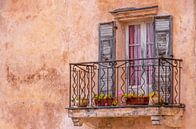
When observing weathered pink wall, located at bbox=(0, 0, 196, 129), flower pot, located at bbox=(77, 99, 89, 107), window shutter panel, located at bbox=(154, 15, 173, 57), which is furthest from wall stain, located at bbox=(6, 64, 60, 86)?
window shutter panel, located at bbox=(154, 15, 173, 57)

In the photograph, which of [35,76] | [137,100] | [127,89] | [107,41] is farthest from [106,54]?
[35,76]

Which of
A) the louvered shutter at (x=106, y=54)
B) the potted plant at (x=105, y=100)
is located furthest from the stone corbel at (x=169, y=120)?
the louvered shutter at (x=106, y=54)

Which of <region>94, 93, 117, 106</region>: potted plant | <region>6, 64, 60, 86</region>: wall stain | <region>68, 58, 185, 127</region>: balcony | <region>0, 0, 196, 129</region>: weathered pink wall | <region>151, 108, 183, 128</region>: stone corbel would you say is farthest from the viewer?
<region>6, 64, 60, 86</region>: wall stain

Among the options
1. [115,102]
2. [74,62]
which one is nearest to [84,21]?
[74,62]

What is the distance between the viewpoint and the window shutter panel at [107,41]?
21578 mm

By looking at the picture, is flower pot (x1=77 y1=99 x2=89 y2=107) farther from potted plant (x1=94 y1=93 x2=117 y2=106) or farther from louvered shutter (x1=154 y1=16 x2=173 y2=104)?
louvered shutter (x1=154 y1=16 x2=173 y2=104)

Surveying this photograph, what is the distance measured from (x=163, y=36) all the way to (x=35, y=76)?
4272mm

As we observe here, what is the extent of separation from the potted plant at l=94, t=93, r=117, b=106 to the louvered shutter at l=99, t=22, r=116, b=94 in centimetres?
38

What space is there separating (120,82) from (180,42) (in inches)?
74.5

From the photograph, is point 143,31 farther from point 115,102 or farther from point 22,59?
point 22,59

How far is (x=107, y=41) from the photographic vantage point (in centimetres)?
2173

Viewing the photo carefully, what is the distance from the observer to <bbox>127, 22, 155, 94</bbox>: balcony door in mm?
21008

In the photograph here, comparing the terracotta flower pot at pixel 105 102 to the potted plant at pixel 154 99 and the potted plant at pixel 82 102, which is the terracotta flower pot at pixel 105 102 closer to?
the potted plant at pixel 82 102

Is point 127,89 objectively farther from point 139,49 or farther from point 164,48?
point 164,48
